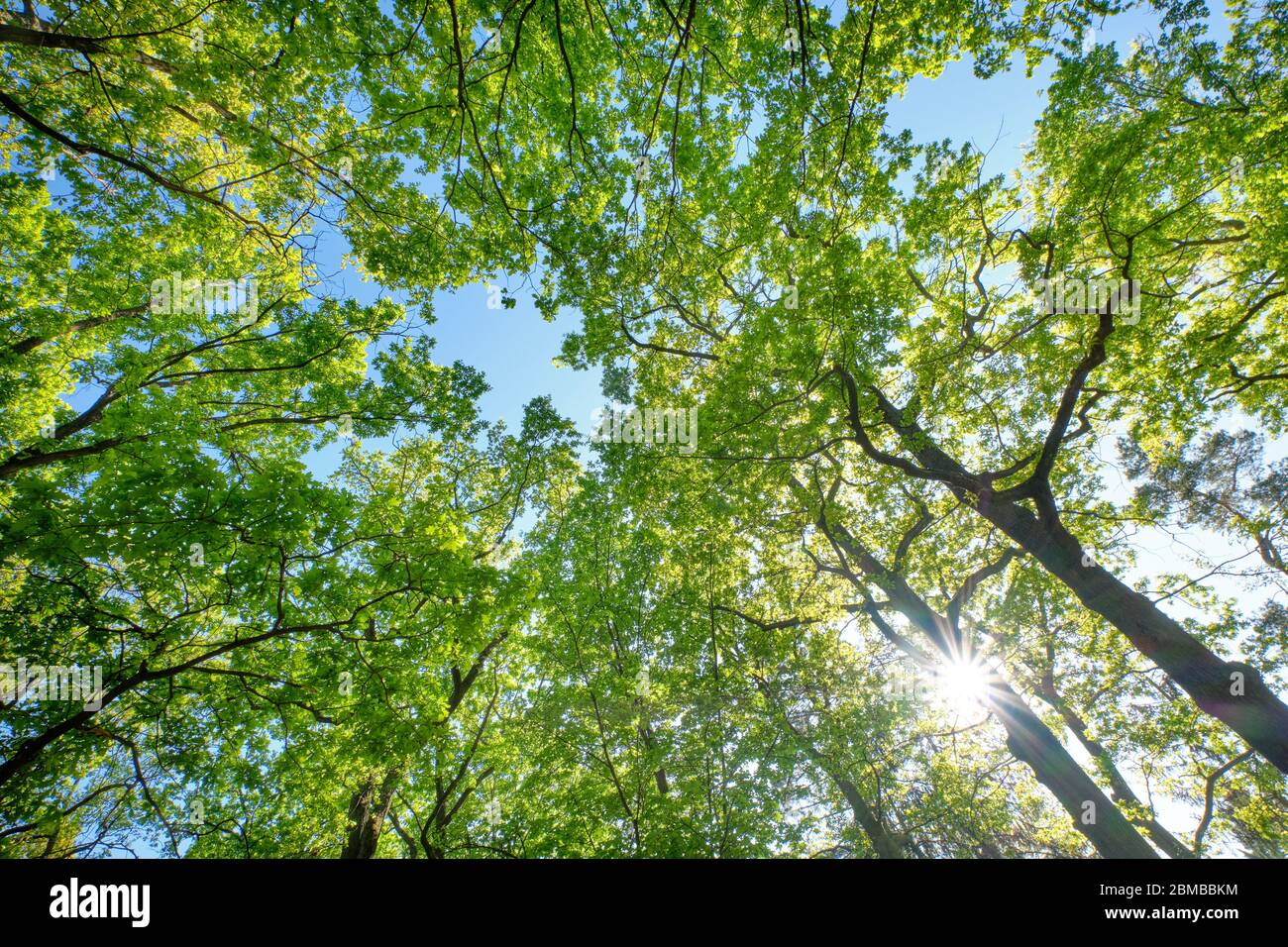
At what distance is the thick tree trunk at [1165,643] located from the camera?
5.43 meters

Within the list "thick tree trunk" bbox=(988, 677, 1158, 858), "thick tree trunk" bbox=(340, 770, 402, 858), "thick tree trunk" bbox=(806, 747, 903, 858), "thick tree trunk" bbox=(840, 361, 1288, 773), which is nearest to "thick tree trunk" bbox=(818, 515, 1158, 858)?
"thick tree trunk" bbox=(988, 677, 1158, 858)

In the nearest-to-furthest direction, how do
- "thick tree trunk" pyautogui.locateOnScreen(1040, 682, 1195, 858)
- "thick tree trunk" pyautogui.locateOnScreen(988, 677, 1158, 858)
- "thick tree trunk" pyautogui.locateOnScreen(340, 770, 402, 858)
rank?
"thick tree trunk" pyautogui.locateOnScreen(988, 677, 1158, 858)
"thick tree trunk" pyautogui.locateOnScreen(340, 770, 402, 858)
"thick tree trunk" pyautogui.locateOnScreen(1040, 682, 1195, 858)

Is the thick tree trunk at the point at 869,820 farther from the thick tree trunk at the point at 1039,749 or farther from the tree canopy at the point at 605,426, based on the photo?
the thick tree trunk at the point at 1039,749

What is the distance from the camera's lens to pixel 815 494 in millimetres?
9758

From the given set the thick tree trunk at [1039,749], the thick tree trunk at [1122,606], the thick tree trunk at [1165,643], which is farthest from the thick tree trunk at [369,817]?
the thick tree trunk at [1165,643]

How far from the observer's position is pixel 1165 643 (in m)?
6.13

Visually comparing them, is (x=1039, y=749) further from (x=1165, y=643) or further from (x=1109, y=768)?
(x=1109, y=768)

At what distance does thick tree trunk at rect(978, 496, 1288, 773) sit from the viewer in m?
5.43

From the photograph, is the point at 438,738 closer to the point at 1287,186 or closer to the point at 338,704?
the point at 338,704

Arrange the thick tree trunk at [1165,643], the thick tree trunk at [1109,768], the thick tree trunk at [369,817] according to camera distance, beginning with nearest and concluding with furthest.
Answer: the thick tree trunk at [1165,643], the thick tree trunk at [369,817], the thick tree trunk at [1109,768]

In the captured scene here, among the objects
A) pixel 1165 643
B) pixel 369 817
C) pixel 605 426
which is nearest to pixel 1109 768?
pixel 1165 643

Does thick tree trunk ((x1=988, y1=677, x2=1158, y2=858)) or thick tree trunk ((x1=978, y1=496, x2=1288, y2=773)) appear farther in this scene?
thick tree trunk ((x1=988, y1=677, x2=1158, y2=858))

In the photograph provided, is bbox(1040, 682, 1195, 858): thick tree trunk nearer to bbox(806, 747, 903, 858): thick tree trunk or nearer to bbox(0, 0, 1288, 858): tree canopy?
bbox(0, 0, 1288, 858): tree canopy

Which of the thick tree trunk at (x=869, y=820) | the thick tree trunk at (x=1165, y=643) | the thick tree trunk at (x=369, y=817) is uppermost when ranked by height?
the thick tree trunk at (x=1165, y=643)
